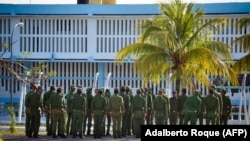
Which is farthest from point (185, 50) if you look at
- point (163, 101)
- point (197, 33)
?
point (163, 101)

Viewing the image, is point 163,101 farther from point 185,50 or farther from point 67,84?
point 67,84

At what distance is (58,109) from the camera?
63.2ft

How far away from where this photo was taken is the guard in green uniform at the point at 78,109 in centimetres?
1916

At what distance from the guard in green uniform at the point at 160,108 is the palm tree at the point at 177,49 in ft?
7.64

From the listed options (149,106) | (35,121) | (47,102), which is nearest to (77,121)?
(47,102)

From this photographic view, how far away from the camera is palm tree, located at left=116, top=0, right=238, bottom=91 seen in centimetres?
2150

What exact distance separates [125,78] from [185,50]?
16.8 metres

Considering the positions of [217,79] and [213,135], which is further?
[217,79]

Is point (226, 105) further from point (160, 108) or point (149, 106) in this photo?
point (149, 106)

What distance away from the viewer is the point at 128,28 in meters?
38.8

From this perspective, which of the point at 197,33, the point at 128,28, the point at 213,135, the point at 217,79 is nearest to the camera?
the point at 213,135

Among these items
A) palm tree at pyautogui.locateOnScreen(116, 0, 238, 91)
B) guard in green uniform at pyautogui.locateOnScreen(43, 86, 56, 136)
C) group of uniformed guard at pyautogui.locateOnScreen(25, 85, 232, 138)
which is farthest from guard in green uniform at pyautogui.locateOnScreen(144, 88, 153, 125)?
guard in green uniform at pyautogui.locateOnScreen(43, 86, 56, 136)

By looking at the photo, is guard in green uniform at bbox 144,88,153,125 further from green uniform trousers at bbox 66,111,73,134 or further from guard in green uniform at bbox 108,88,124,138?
green uniform trousers at bbox 66,111,73,134

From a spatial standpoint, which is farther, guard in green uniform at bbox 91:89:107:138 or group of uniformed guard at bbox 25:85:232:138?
guard in green uniform at bbox 91:89:107:138
